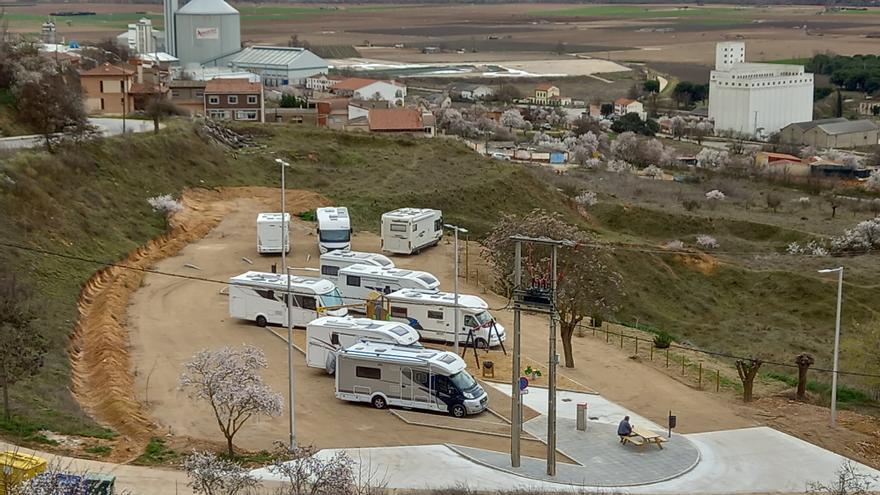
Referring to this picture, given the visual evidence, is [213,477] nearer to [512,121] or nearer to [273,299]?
[273,299]

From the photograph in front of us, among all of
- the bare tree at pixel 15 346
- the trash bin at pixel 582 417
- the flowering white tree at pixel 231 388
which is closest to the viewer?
the flowering white tree at pixel 231 388

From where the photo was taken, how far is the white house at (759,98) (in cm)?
11738

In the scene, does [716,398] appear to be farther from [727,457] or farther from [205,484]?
[205,484]

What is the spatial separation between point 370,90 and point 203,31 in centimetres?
2028

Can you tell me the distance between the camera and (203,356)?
2069 centimetres

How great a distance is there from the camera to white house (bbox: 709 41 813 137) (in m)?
117

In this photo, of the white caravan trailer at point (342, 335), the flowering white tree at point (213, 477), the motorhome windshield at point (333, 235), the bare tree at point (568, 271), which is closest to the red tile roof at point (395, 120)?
the motorhome windshield at point (333, 235)

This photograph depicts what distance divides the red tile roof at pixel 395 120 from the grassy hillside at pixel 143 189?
28.1ft

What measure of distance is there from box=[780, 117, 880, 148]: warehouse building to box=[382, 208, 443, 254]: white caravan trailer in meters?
73.8

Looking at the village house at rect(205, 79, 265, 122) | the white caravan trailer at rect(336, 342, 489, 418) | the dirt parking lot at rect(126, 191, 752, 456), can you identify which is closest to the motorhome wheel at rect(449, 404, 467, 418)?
the white caravan trailer at rect(336, 342, 489, 418)

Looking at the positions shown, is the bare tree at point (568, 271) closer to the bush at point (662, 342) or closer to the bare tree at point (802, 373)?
the bush at point (662, 342)

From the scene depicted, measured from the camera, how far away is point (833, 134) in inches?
4035

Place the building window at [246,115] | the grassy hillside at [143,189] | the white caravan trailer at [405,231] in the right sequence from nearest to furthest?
the grassy hillside at [143,189] → the white caravan trailer at [405,231] → the building window at [246,115]

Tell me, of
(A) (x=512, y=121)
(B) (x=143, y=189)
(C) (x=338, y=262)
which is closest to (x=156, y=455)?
(C) (x=338, y=262)
